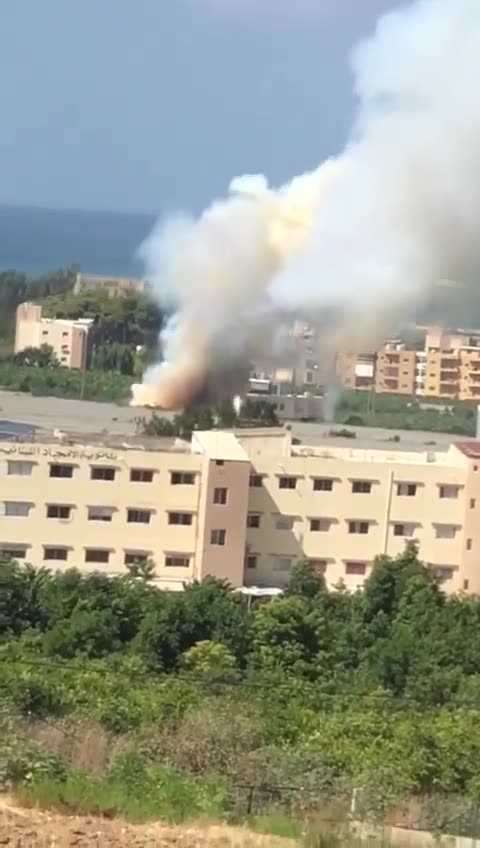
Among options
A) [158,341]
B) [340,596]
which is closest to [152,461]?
[340,596]

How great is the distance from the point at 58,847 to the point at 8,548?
41.2 feet

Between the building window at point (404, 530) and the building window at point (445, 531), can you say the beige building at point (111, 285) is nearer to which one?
the building window at point (404, 530)

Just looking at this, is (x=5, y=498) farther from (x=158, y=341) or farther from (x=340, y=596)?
(x=158, y=341)

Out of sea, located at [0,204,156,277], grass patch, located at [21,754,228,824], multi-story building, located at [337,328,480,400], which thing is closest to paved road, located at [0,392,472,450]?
multi-story building, located at [337,328,480,400]

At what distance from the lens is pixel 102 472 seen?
1692 centimetres

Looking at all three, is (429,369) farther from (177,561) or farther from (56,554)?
(56,554)

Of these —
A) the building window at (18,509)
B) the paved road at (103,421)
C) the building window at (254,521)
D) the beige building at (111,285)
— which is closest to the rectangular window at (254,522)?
the building window at (254,521)

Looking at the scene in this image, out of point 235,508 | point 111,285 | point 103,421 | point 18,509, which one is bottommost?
point 18,509

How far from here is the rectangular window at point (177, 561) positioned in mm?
17062

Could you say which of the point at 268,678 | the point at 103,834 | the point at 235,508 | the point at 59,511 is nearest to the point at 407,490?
the point at 235,508

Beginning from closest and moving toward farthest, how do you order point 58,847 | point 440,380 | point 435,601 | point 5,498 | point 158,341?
point 58,847 < point 435,601 < point 5,498 < point 158,341 < point 440,380

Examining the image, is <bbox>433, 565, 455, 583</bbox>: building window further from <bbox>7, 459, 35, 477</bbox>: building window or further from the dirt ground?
the dirt ground

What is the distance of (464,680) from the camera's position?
1184 centimetres

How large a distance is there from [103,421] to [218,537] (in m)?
9.75
